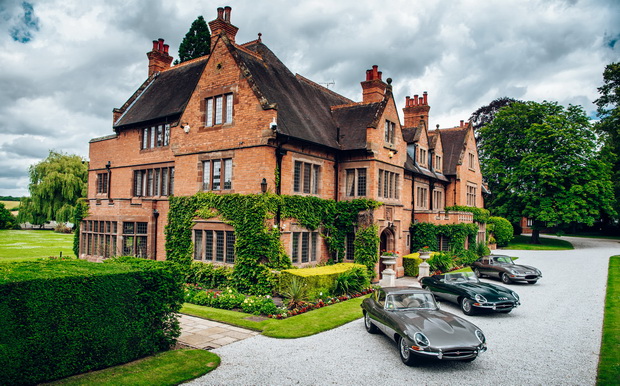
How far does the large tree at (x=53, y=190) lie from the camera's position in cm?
5809

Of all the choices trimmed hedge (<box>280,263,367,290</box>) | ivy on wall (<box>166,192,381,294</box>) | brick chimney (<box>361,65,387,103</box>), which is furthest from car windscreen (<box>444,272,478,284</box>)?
brick chimney (<box>361,65,387,103</box>)

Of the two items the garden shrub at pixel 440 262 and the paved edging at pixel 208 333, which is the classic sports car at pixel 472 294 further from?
the garden shrub at pixel 440 262

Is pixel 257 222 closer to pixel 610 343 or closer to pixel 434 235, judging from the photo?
pixel 610 343

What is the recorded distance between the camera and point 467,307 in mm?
15367

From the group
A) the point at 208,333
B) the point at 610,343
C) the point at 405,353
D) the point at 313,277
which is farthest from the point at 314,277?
the point at 610,343

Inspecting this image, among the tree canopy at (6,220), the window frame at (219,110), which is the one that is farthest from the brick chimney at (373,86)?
the tree canopy at (6,220)

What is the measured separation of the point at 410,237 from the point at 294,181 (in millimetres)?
12333

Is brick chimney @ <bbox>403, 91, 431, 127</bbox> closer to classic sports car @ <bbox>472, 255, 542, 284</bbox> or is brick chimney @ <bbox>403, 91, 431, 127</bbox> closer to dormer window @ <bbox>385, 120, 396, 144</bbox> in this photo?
dormer window @ <bbox>385, 120, 396, 144</bbox>

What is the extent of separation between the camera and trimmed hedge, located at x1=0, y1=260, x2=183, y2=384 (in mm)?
8102

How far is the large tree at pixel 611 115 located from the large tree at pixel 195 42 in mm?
49747

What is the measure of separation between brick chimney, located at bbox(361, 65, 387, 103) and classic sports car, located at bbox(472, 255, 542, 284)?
40.5ft

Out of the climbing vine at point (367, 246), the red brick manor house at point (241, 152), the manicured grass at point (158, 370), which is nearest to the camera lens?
the manicured grass at point (158, 370)

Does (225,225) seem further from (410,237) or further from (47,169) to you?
(47,169)

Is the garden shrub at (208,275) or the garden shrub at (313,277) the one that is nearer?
the garden shrub at (313,277)
